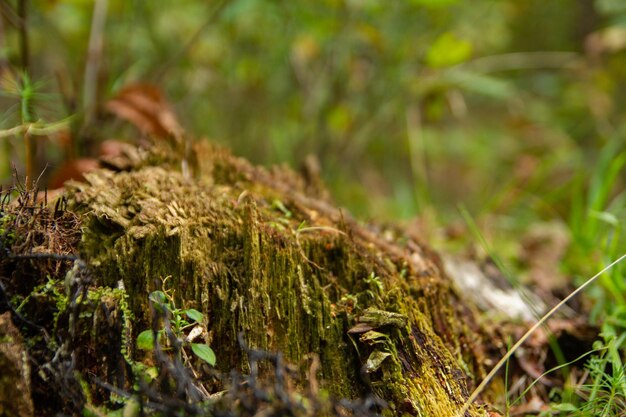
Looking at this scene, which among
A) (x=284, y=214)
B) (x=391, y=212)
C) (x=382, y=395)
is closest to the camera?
(x=382, y=395)

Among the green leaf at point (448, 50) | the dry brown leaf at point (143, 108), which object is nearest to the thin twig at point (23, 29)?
the dry brown leaf at point (143, 108)

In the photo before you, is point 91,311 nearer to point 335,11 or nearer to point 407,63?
point 335,11

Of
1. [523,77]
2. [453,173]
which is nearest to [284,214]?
[453,173]

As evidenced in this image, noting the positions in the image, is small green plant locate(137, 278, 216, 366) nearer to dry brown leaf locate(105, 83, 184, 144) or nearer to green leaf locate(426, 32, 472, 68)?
dry brown leaf locate(105, 83, 184, 144)

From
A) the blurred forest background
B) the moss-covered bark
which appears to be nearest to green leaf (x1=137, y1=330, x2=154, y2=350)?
the moss-covered bark

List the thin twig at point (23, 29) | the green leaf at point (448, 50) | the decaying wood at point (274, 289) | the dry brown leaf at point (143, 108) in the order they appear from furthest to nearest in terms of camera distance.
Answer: the green leaf at point (448, 50) < the dry brown leaf at point (143, 108) < the thin twig at point (23, 29) < the decaying wood at point (274, 289)

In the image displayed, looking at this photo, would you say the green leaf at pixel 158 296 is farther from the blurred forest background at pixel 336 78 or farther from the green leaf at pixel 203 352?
the blurred forest background at pixel 336 78

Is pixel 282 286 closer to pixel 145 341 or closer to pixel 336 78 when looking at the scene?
pixel 145 341

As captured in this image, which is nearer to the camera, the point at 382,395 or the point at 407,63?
the point at 382,395
